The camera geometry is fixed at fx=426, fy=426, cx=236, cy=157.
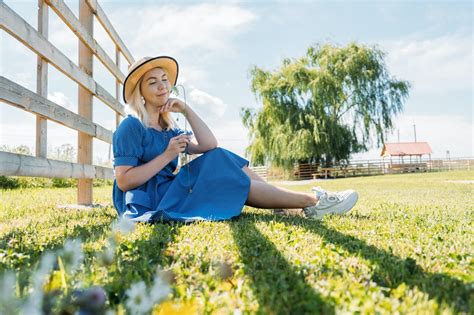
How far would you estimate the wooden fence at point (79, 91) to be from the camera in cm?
244

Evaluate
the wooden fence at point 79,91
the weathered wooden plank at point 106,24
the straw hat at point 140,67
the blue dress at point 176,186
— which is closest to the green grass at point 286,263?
the blue dress at point 176,186

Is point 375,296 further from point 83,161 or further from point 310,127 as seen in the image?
point 310,127

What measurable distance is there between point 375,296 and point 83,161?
3513mm

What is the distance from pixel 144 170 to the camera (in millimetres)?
2604

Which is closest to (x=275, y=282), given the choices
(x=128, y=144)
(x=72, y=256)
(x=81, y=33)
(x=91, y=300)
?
(x=91, y=300)

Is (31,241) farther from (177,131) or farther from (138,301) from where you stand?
(177,131)

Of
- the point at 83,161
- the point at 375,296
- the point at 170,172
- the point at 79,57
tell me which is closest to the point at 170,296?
the point at 375,296

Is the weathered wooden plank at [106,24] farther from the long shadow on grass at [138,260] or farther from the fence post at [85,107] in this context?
the long shadow on grass at [138,260]

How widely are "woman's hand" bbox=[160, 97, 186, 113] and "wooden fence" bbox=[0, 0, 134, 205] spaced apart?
0.81 m

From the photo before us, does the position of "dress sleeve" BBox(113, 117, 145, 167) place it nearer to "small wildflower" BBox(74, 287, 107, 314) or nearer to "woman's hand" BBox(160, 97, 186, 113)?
"woman's hand" BBox(160, 97, 186, 113)

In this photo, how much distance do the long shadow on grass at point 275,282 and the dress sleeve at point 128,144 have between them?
104cm

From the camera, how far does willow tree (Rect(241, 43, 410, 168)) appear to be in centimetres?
1833

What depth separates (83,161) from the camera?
410 cm

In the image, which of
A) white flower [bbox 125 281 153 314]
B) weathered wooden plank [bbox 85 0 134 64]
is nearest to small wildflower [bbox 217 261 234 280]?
white flower [bbox 125 281 153 314]
